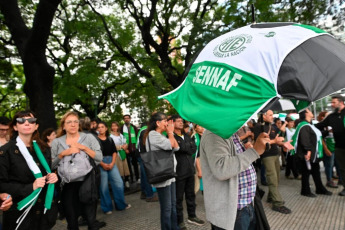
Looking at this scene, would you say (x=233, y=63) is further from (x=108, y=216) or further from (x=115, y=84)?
(x=115, y=84)

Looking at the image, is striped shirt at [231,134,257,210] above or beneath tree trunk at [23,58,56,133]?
beneath

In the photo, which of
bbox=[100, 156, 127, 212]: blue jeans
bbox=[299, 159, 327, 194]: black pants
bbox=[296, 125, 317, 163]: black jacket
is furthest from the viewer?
bbox=[299, 159, 327, 194]: black pants

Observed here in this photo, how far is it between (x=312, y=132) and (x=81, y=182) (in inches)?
207

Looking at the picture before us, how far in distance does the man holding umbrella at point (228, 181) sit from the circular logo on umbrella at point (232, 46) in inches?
28.0

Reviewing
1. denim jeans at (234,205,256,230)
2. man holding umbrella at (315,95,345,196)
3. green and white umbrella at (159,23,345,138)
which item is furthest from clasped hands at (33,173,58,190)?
man holding umbrella at (315,95,345,196)

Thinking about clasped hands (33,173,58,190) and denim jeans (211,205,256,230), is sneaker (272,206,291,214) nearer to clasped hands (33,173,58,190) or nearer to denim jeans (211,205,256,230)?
denim jeans (211,205,256,230)

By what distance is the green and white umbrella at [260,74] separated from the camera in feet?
5.36

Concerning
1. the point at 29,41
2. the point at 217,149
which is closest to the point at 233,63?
the point at 217,149

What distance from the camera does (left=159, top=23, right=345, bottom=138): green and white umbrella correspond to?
163 centimetres

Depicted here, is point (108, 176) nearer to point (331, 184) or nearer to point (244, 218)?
point (244, 218)

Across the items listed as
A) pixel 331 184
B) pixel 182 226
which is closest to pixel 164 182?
pixel 182 226

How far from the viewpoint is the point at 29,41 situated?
7.53 meters

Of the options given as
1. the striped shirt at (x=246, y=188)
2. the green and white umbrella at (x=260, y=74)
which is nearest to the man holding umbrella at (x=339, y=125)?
the striped shirt at (x=246, y=188)

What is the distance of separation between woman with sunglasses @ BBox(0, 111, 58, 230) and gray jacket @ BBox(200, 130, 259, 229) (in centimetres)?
176
